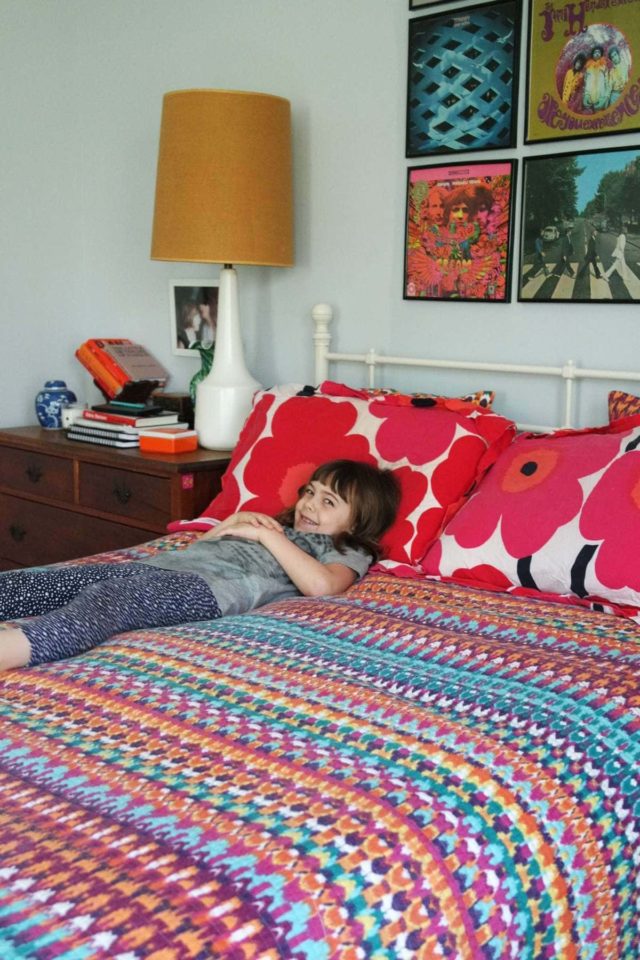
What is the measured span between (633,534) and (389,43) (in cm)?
156

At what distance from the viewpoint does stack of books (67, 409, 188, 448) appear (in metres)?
2.94

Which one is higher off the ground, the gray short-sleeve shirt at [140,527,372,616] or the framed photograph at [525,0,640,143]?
the framed photograph at [525,0,640,143]

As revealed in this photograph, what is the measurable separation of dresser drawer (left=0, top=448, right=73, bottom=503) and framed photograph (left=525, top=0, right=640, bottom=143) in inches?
60.4

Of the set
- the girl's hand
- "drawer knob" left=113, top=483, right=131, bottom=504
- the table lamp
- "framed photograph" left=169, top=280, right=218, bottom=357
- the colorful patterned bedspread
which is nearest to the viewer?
the colorful patterned bedspread

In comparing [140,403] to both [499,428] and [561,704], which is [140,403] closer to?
[499,428]

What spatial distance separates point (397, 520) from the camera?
7.18 feet

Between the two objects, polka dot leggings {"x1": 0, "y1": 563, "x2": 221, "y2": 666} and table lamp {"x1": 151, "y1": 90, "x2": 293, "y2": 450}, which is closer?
polka dot leggings {"x1": 0, "y1": 563, "x2": 221, "y2": 666}

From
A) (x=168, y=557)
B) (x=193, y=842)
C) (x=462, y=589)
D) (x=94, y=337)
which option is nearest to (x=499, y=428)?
(x=462, y=589)

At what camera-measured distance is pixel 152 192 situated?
339cm

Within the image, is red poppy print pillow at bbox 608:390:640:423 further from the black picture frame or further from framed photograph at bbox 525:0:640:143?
the black picture frame

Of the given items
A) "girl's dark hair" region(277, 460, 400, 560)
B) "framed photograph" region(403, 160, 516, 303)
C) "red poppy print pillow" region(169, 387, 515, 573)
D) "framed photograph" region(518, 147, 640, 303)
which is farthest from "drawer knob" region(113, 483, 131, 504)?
"framed photograph" region(518, 147, 640, 303)

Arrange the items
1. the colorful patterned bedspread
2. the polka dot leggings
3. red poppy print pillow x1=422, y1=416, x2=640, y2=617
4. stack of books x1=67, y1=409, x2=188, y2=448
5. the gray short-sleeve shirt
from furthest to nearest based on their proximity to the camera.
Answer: stack of books x1=67, y1=409, x2=188, y2=448 → the gray short-sleeve shirt → red poppy print pillow x1=422, y1=416, x2=640, y2=617 → the polka dot leggings → the colorful patterned bedspread

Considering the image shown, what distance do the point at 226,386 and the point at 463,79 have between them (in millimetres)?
986

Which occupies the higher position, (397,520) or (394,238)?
(394,238)
